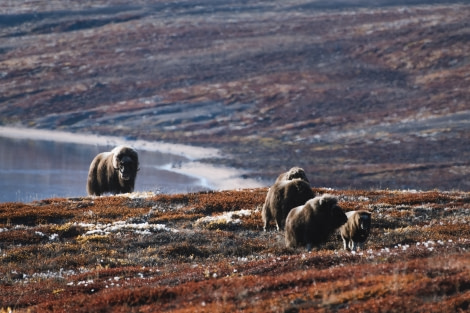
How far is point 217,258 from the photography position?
19453 millimetres

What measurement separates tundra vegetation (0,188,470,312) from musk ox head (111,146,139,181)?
96cm

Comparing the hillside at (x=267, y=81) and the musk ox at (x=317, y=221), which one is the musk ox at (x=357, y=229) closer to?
the musk ox at (x=317, y=221)

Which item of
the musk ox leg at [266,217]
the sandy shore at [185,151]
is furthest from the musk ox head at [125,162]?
the sandy shore at [185,151]

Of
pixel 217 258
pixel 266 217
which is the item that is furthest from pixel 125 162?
pixel 217 258

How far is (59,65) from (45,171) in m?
67.1

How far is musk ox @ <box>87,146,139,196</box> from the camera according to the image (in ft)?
102

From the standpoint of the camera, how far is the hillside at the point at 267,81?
92375 mm

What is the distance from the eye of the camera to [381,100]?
378 ft

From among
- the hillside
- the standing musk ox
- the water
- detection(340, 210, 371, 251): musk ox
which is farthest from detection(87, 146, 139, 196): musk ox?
the hillside

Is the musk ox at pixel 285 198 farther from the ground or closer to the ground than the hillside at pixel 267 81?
farther from the ground

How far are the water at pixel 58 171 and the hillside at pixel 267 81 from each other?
8.60 m

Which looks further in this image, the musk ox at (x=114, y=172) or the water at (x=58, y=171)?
the water at (x=58, y=171)

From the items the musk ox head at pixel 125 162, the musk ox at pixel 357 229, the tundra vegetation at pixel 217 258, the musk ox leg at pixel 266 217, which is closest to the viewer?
the tundra vegetation at pixel 217 258

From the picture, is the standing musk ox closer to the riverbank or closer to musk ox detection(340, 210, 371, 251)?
musk ox detection(340, 210, 371, 251)
